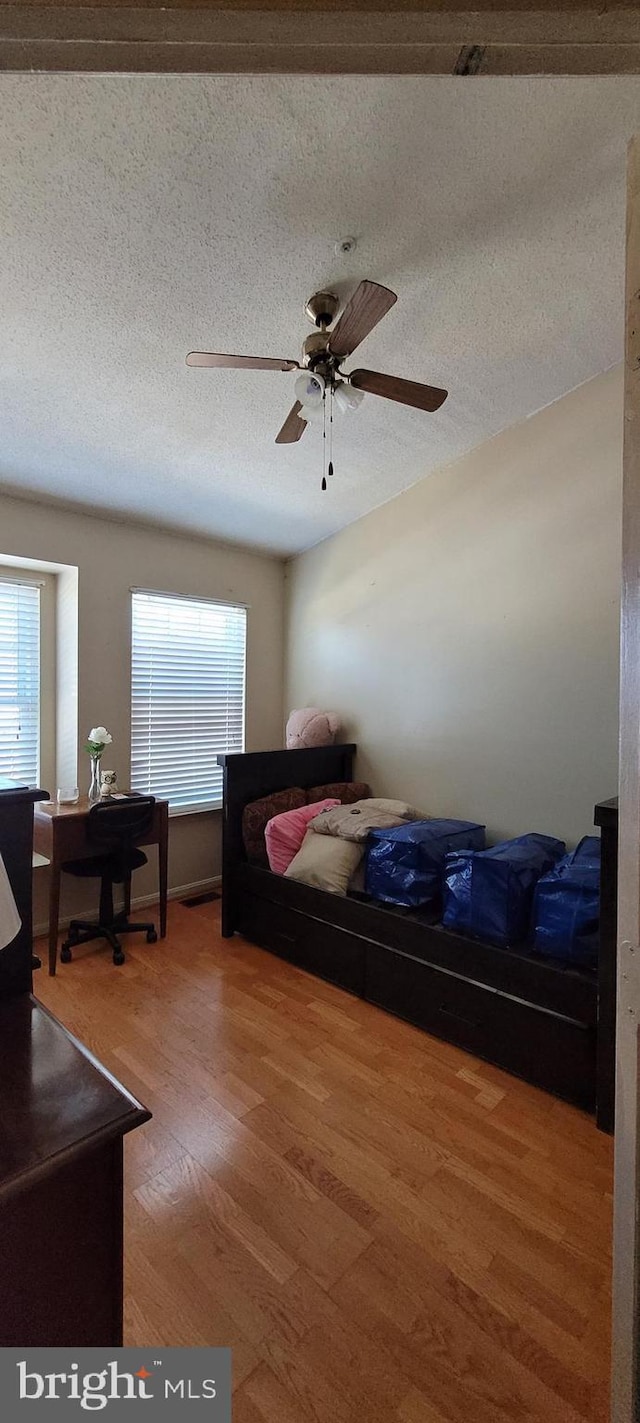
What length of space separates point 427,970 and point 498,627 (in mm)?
1832

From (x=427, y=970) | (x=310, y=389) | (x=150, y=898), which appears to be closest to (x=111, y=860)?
(x=150, y=898)

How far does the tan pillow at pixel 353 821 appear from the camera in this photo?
2.70 meters

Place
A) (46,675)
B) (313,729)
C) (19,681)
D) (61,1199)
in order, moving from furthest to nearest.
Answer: (313,729) → (46,675) → (19,681) → (61,1199)

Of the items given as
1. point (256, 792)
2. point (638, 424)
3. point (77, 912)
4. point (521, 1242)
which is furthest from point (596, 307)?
point (77, 912)

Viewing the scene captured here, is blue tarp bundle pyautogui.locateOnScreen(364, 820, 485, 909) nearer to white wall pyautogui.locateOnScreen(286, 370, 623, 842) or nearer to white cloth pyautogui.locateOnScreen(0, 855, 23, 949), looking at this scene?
white wall pyautogui.locateOnScreen(286, 370, 623, 842)

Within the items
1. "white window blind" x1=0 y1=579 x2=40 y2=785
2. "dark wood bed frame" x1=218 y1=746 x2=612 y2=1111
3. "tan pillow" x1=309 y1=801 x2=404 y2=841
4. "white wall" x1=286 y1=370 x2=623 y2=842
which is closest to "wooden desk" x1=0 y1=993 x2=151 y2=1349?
"dark wood bed frame" x1=218 y1=746 x2=612 y2=1111

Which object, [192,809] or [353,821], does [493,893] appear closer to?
[353,821]

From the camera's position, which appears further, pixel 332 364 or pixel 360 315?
pixel 332 364

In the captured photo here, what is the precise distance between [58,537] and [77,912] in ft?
7.27

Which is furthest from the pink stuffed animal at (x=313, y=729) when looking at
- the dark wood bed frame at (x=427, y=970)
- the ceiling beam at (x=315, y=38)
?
the ceiling beam at (x=315, y=38)

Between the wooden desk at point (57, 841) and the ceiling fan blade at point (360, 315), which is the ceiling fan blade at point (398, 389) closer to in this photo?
the ceiling fan blade at point (360, 315)

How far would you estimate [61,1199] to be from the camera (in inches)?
30.7

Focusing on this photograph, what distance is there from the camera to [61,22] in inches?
21.5

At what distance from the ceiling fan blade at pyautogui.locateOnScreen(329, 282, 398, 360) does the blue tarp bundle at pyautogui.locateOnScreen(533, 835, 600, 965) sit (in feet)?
6.59
